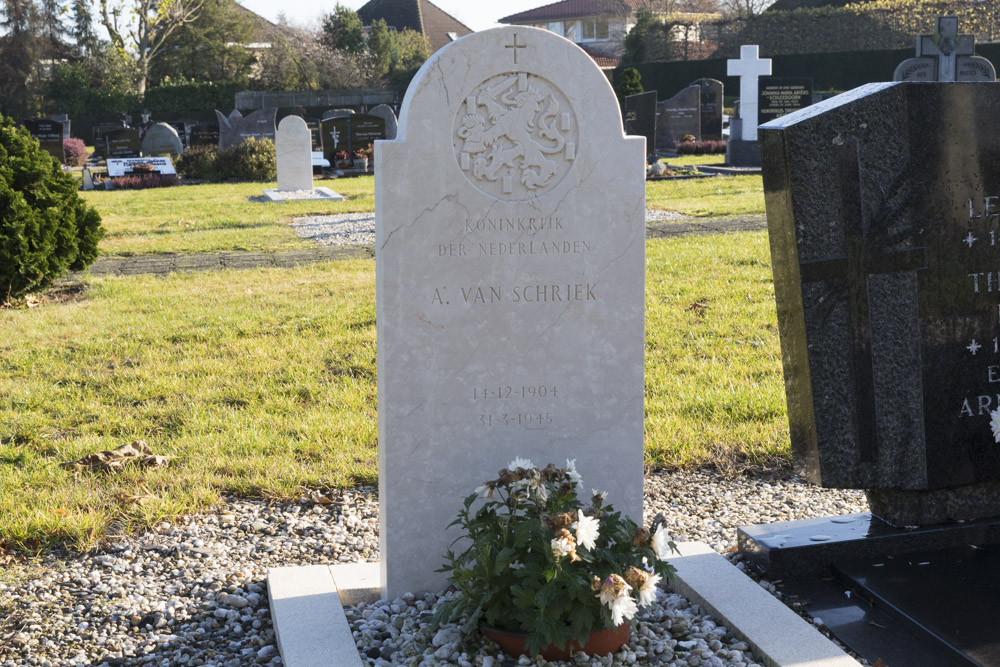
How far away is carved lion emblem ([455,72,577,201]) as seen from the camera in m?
2.96

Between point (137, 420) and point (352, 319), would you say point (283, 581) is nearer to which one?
Result: point (137, 420)

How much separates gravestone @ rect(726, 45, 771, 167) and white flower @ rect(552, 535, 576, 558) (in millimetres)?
19514

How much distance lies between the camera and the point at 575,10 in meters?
61.9

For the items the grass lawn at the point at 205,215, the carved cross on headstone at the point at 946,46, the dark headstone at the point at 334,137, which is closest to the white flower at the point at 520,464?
the grass lawn at the point at 205,215

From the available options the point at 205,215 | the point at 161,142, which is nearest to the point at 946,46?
the point at 205,215

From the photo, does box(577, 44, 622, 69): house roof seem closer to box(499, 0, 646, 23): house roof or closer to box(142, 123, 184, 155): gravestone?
box(499, 0, 646, 23): house roof

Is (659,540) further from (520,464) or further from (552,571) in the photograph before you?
(520,464)

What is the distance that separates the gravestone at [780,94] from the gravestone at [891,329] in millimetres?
21080

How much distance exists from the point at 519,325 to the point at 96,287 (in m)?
7.18

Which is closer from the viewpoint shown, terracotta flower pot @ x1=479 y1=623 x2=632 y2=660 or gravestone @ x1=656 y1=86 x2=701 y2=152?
terracotta flower pot @ x1=479 y1=623 x2=632 y2=660

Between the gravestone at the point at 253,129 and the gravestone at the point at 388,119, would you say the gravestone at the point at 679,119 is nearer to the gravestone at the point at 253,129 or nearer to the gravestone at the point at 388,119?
the gravestone at the point at 388,119

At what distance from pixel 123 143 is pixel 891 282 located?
2395cm

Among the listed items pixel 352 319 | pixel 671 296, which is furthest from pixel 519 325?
pixel 671 296

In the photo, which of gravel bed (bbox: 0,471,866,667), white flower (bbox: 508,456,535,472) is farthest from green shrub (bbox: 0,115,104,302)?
white flower (bbox: 508,456,535,472)
